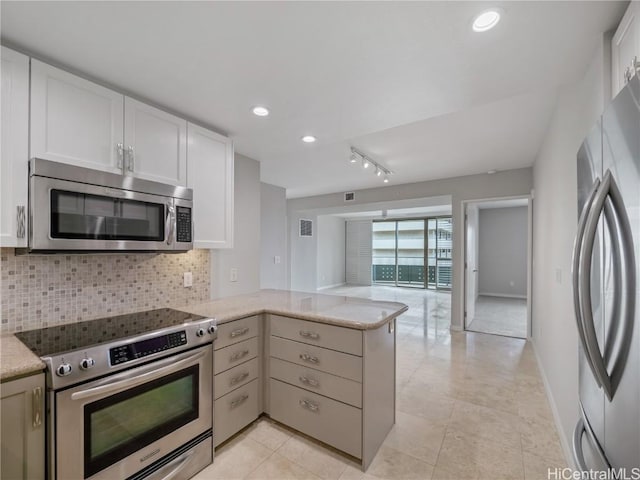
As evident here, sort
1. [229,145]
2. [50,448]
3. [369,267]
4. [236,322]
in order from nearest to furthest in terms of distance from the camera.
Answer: [50,448] → [236,322] → [229,145] → [369,267]

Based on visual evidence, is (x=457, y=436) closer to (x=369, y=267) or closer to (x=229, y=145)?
(x=229, y=145)

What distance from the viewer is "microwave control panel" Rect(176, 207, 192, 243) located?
1948 millimetres

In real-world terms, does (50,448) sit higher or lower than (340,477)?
higher

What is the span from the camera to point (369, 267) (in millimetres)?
9961

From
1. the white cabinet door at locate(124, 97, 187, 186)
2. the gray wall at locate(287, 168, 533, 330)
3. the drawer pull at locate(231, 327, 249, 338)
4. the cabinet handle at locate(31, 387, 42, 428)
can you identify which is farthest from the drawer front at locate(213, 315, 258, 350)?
the gray wall at locate(287, 168, 533, 330)

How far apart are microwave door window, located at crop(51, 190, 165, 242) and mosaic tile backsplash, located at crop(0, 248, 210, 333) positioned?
0.37 m

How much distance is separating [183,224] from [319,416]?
157 centimetres

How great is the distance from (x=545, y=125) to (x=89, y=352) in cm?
372

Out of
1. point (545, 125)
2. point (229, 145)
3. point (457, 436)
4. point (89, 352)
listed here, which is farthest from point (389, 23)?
point (457, 436)

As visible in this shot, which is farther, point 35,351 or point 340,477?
point 340,477

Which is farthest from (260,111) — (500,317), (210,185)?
(500,317)

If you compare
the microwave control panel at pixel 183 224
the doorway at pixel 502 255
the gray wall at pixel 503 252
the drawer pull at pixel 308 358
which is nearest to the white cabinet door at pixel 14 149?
the microwave control panel at pixel 183 224

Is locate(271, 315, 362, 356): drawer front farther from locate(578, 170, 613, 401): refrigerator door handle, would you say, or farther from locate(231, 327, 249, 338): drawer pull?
locate(578, 170, 613, 401): refrigerator door handle

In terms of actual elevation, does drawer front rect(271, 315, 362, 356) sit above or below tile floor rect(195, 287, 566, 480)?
above
